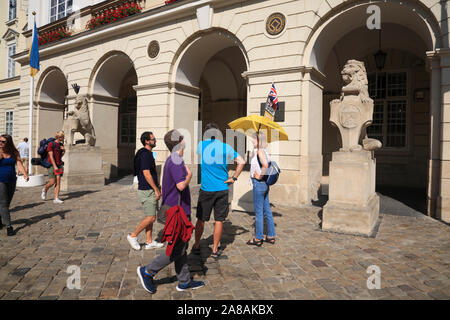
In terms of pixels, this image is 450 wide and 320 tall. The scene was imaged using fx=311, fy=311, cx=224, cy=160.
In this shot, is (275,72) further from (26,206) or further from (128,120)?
(128,120)

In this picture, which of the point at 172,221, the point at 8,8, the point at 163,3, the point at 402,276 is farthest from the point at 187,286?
the point at 8,8

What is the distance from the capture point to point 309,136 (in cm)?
832

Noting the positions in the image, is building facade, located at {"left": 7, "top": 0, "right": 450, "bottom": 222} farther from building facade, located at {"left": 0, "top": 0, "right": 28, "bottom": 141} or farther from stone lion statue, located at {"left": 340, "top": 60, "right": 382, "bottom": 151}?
building facade, located at {"left": 0, "top": 0, "right": 28, "bottom": 141}

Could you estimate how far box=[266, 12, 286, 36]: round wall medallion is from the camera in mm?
8570

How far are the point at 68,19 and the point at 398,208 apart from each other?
1571cm

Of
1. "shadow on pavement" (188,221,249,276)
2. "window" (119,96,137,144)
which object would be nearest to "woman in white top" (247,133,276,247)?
"shadow on pavement" (188,221,249,276)

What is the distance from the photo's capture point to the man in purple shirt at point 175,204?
3174mm

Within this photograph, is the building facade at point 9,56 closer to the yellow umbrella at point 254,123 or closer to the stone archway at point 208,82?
the stone archway at point 208,82

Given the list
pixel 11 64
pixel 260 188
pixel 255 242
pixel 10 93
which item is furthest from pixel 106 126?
pixel 11 64

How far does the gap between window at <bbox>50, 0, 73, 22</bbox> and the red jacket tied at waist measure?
1606 cm

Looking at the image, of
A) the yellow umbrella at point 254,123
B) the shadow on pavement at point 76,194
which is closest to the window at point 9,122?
the shadow on pavement at point 76,194

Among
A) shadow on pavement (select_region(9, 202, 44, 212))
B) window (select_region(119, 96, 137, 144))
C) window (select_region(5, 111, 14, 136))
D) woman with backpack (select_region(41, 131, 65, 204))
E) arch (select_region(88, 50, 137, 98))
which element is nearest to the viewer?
shadow on pavement (select_region(9, 202, 44, 212))

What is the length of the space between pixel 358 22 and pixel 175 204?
25.9 feet

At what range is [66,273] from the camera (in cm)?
374
